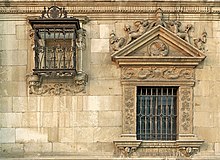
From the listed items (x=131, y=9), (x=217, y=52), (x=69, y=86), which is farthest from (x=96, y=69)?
(x=217, y=52)

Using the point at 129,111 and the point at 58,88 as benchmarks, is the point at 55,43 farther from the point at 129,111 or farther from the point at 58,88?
the point at 129,111

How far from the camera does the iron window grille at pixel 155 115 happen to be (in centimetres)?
1324

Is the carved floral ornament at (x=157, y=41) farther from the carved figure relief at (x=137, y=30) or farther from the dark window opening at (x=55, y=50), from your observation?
the dark window opening at (x=55, y=50)

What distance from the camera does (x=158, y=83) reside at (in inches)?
518

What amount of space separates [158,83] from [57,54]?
2.38 metres

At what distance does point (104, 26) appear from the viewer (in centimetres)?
1341

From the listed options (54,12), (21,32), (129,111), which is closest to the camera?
(54,12)

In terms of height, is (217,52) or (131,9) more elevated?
(131,9)

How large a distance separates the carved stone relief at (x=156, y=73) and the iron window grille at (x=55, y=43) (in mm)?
1271

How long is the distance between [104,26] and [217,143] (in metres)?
3.72

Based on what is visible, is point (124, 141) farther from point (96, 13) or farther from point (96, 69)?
point (96, 13)

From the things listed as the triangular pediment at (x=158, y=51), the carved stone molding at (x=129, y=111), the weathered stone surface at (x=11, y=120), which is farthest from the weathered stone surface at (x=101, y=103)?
the weathered stone surface at (x=11, y=120)

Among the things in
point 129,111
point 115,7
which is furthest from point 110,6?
point 129,111

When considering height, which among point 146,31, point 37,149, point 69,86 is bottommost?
point 37,149
